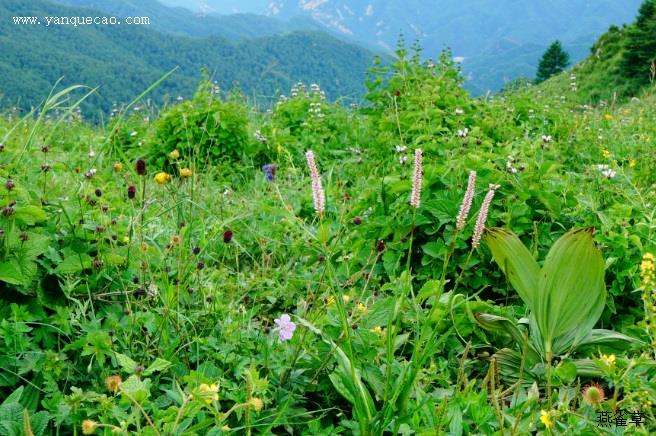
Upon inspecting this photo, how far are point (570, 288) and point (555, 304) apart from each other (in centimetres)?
8

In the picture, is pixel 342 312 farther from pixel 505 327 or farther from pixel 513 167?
pixel 513 167

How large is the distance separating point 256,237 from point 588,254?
62.3 inches

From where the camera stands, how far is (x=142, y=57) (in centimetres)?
12406

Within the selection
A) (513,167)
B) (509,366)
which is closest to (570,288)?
(509,366)

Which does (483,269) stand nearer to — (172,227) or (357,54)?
(172,227)

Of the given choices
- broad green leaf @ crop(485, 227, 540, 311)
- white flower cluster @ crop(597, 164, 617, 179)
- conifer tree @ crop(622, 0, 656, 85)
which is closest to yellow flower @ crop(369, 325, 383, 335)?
broad green leaf @ crop(485, 227, 540, 311)

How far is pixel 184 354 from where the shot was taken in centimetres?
169

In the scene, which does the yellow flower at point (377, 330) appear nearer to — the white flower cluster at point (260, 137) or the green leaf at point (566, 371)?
the green leaf at point (566, 371)

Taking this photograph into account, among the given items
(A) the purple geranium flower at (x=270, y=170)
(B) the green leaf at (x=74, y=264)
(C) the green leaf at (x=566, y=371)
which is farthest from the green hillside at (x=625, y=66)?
(B) the green leaf at (x=74, y=264)

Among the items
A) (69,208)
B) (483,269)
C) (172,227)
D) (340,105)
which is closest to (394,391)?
(483,269)

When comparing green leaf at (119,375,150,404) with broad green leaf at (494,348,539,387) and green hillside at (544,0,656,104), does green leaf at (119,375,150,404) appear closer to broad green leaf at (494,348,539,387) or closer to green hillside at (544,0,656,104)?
broad green leaf at (494,348,539,387)

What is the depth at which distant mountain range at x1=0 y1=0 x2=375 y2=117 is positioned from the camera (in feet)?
246

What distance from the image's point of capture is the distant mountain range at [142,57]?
7506cm

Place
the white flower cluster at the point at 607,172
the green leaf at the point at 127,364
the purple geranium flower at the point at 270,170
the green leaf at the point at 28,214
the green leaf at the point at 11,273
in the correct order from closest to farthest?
the green leaf at the point at 127,364 → the green leaf at the point at 11,273 → the green leaf at the point at 28,214 → the white flower cluster at the point at 607,172 → the purple geranium flower at the point at 270,170
